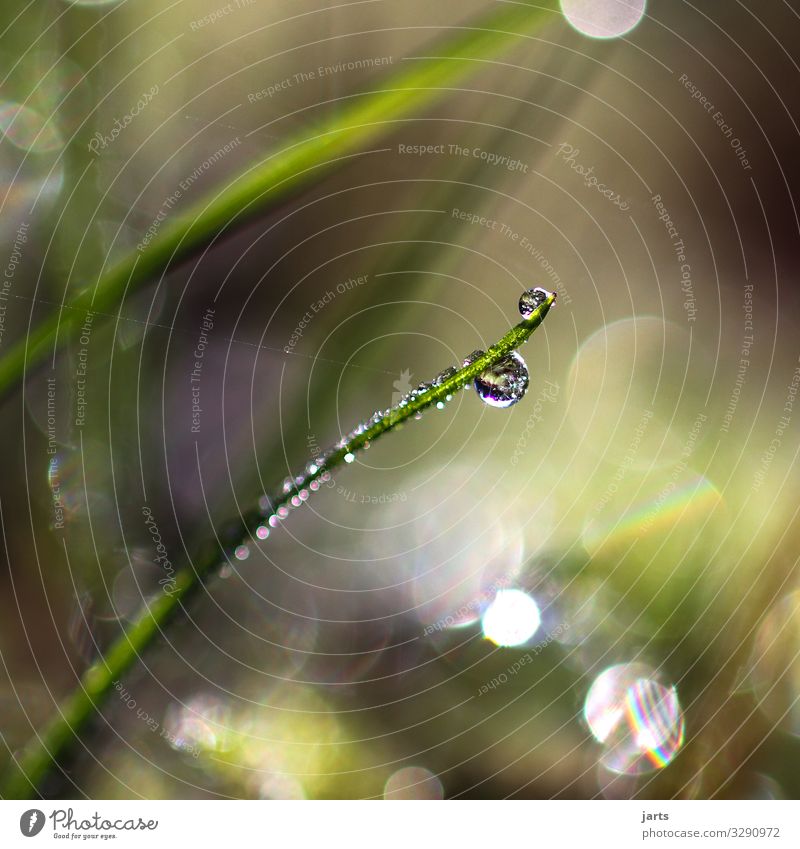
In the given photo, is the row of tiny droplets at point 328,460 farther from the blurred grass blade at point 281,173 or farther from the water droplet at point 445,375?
the blurred grass blade at point 281,173

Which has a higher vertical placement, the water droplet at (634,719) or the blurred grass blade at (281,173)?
the blurred grass blade at (281,173)

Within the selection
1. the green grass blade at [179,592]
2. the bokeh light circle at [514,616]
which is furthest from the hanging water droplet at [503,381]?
the bokeh light circle at [514,616]

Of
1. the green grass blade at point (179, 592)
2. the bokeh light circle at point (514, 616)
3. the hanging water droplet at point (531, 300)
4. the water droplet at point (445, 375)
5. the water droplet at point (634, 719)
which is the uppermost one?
the hanging water droplet at point (531, 300)

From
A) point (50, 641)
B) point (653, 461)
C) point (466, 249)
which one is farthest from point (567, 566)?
point (50, 641)

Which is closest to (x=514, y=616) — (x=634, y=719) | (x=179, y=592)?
(x=634, y=719)
